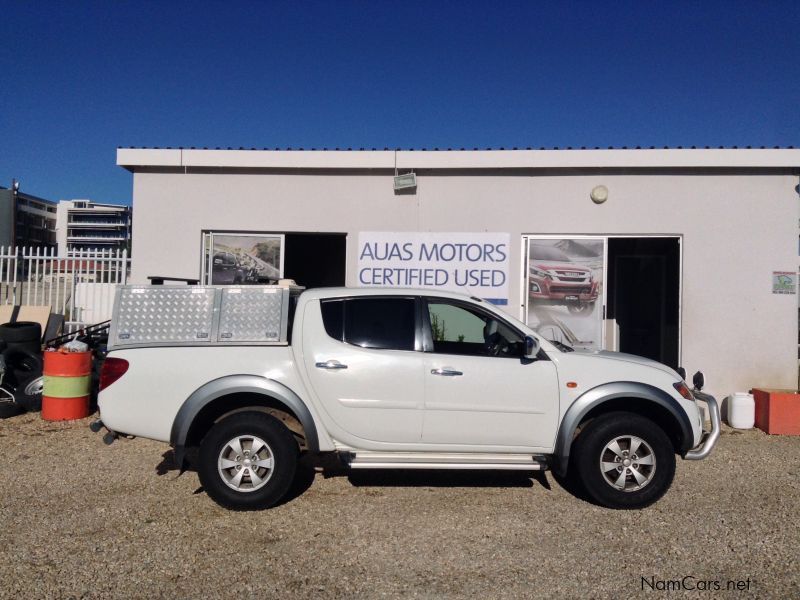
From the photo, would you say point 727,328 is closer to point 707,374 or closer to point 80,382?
point 707,374

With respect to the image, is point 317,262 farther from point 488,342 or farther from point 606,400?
point 606,400

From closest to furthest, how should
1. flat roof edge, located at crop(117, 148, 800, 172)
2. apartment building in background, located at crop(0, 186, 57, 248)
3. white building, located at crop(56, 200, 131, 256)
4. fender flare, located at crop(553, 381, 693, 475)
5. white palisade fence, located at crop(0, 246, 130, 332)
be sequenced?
fender flare, located at crop(553, 381, 693, 475)
flat roof edge, located at crop(117, 148, 800, 172)
white palisade fence, located at crop(0, 246, 130, 332)
apartment building in background, located at crop(0, 186, 57, 248)
white building, located at crop(56, 200, 131, 256)

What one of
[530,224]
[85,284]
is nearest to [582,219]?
[530,224]

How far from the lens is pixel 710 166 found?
9.08 meters

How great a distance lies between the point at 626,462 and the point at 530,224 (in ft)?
16.5

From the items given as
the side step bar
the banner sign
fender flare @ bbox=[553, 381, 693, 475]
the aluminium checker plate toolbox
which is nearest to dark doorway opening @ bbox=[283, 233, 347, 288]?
the banner sign

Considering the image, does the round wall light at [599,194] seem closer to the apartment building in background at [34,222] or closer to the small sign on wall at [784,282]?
the small sign on wall at [784,282]

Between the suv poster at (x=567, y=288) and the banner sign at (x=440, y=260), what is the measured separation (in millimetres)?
485

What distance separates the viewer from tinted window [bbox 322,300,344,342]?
17.1 feet

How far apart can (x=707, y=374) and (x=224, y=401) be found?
710 centimetres

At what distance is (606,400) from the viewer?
5.09m

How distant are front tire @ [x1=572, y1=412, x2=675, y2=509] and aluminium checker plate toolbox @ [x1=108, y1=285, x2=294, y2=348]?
2645mm

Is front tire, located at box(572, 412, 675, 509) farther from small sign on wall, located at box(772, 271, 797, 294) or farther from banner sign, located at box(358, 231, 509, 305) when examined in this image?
small sign on wall, located at box(772, 271, 797, 294)

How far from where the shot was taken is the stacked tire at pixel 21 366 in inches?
335
